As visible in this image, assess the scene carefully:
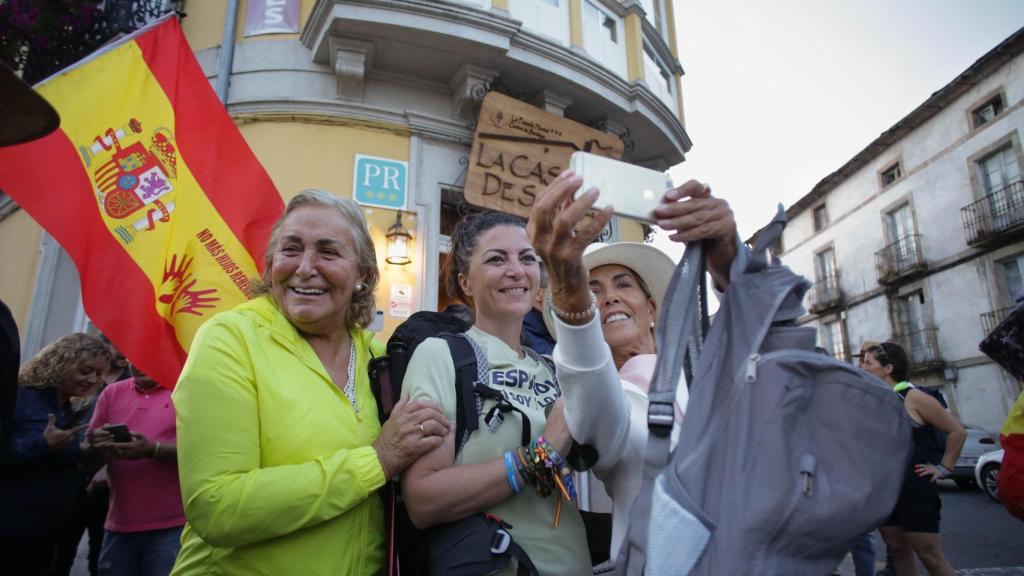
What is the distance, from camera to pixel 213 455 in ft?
4.67

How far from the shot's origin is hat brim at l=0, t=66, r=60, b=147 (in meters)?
1.59

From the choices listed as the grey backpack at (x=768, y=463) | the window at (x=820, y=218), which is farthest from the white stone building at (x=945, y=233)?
the grey backpack at (x=768, y=463)

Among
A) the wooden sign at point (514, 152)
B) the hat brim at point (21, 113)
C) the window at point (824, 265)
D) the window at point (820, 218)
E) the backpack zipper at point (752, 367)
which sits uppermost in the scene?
the window at point (820, 218)

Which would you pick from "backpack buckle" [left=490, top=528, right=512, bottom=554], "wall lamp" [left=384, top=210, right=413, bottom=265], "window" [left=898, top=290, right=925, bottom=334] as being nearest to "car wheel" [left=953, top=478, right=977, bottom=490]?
"window" [left=898, top=290, right=925, bottom=334]

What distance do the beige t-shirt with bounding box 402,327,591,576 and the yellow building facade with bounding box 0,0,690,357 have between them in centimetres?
431

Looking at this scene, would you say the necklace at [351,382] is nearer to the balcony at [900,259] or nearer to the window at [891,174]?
the balcony at [900,259]

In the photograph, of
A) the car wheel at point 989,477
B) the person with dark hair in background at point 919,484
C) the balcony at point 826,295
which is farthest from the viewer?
the balcony at point 826,295

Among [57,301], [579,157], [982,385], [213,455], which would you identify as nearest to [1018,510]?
[579,157]

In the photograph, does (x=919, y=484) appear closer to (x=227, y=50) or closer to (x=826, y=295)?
(x=227, y=50)

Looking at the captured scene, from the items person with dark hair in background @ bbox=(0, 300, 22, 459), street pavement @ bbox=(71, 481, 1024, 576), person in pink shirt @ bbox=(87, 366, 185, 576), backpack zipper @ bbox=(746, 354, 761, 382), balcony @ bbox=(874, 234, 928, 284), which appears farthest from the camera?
balcony @ bbox=(874, 234, 928, 284)

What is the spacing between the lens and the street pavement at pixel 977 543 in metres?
4.91

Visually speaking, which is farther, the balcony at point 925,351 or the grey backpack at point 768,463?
the balcony at point 925,351

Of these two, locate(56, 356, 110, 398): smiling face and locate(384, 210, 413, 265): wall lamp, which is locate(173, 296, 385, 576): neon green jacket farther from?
locate(384, 210, 413, 265): wall lamp

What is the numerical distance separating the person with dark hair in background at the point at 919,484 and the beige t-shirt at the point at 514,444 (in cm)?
337
